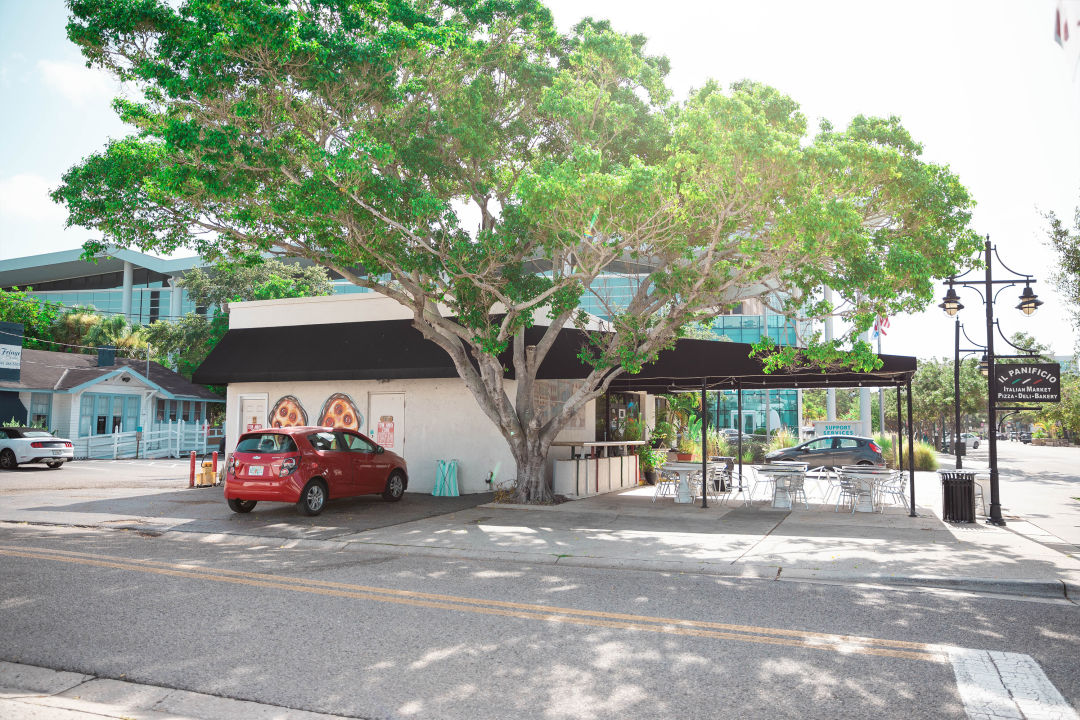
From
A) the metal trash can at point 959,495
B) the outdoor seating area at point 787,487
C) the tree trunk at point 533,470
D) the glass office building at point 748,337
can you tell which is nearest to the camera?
the metal trash can at point 959,495

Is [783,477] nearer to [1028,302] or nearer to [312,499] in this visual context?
[1028,302]

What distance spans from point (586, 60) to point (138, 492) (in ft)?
46.7

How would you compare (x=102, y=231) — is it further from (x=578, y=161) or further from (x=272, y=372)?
(x=578, y=161)

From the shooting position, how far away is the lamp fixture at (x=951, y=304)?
57.2 feet

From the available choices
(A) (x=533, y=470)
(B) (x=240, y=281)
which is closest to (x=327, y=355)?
(A) (x=533, y=470)

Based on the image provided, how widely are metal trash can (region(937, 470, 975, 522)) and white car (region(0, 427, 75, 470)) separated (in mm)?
27566

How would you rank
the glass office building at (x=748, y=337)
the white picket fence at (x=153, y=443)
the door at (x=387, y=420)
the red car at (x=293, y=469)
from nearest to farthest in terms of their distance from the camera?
the red car at (x=293, y=469), the door at (x=387, y=420), the white picket fence at (x=153, y=443), the glass office building at (x=748, y=337)

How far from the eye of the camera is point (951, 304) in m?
17.5

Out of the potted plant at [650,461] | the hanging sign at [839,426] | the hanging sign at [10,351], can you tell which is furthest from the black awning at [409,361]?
the hanging sign at [839,426]

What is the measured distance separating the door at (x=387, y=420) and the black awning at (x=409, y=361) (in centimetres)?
121

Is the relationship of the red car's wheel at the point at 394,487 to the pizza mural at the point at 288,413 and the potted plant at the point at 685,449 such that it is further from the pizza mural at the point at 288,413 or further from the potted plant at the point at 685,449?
the potted plant at the point at 685,449

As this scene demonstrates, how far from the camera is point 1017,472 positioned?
28.8 metres

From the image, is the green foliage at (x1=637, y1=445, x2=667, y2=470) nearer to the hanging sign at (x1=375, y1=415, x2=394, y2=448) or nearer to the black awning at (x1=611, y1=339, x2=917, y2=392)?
the black awning at (x1=611, y1=339, x2=917, y2=392)

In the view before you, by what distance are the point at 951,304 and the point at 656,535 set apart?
10748 millimetres
